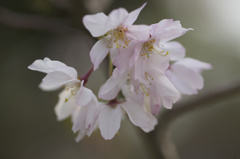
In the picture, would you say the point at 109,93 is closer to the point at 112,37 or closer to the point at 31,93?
the point at 112,37

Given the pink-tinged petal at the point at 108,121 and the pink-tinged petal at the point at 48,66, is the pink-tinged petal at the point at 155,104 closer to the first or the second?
the pink-tinged petal at the point at 108,121

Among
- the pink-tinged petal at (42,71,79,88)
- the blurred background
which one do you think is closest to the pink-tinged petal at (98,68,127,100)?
the pink-tinged petal at (42,71,79,88)

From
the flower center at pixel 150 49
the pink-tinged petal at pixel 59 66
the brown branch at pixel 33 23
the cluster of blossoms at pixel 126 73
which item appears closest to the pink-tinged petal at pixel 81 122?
the cluster of blossoms at pixel 126 73

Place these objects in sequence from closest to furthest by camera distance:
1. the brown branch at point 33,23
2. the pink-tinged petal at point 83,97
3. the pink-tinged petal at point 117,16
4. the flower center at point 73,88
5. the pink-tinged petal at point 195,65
Answer: the pink-tinged petal at point 117,16
the pink-tinged petal at point 83,97
the flower center at point 73,88
the pink-tinged petal at point 195,65
the brown branch at point 33,23

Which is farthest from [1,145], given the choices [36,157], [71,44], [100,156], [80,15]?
[80,15]

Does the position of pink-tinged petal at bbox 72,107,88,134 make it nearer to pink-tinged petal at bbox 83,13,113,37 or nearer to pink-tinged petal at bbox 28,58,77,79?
pink-tinged petal at bbox 28,58,77,79

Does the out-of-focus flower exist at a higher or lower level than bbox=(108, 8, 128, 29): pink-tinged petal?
lower
